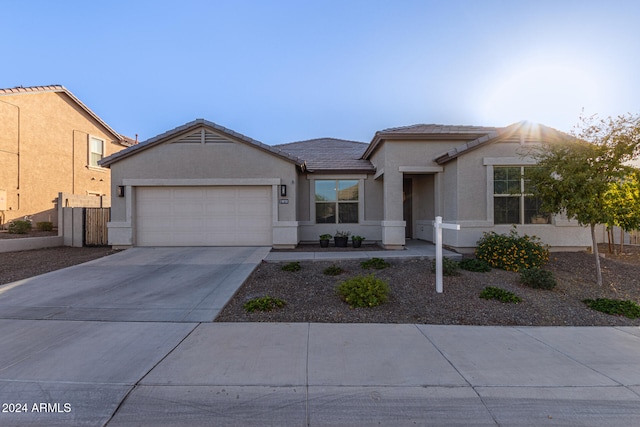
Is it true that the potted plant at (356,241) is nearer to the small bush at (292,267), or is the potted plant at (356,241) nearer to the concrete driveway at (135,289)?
the concrete driveway at (135,289)

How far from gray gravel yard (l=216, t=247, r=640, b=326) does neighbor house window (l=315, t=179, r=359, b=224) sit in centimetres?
435

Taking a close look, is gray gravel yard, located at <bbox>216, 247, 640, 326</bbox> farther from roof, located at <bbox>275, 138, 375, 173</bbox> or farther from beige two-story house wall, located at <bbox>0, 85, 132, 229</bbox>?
beige two-story house wall, located at <bbox>0, 85, 132, 229</bbox>

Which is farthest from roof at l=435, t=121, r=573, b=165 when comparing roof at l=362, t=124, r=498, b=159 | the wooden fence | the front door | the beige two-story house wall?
the beige two-story house wall

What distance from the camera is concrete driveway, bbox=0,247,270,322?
5.15 meters

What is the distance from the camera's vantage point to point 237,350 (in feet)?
12.5

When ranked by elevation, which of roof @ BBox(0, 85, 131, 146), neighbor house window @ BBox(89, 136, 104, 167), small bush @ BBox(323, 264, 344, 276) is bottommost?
small bush @ BBox(323, 264, 344, 276)

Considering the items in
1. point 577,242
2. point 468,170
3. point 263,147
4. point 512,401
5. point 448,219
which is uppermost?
point 263,147

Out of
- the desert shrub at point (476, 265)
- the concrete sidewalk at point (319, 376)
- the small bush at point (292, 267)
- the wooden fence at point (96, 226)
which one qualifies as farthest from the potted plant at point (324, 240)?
the wooden fence at point (96, 226)

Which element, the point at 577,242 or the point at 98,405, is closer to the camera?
the point at 98,405

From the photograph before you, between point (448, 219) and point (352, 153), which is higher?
point (352, 153)

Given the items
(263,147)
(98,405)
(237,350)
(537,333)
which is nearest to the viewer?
(98,405)

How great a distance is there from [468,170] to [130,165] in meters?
11.9

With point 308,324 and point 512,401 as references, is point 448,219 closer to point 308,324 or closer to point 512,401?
point 308,324

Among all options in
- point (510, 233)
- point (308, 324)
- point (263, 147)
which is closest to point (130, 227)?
point (263, 147)
